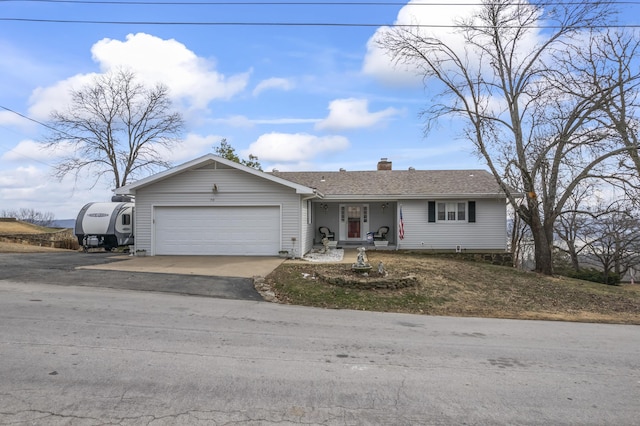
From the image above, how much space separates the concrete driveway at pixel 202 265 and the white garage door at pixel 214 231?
23.8 inches

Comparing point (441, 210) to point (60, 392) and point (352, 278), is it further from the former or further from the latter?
point (60, 392)

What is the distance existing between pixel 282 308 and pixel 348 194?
12.0 metres

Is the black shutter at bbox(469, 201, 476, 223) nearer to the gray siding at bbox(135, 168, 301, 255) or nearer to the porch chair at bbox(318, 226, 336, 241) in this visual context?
the porch chair at bbox(318, 226, 336, 241)

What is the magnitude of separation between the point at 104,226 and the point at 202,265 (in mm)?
10297

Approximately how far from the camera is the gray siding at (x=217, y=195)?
16.5 m

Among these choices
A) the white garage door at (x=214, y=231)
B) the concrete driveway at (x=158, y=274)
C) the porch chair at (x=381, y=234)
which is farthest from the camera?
the porch chair at (x=381, y=234)

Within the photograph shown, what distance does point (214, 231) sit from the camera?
1678 centimetres

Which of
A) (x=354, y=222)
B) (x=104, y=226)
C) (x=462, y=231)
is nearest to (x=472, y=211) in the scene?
(x=462, y=231)

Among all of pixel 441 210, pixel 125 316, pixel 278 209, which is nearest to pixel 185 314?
pixel 125 316

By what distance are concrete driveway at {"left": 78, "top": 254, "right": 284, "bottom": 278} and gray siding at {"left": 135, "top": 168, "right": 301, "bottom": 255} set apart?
1216 millimetres

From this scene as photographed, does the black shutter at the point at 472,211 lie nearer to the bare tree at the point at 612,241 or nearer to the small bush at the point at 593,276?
the small bush at the point at 593,276

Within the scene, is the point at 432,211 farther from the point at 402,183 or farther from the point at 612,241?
the point at 612,241

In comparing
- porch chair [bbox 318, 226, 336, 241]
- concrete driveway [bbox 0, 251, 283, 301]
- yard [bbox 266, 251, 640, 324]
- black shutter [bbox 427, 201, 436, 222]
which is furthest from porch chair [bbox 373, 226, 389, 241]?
concrete driveway [bbox 0, 251, 283, 301]

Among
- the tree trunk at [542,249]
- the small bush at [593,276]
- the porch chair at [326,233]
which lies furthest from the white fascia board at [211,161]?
the small bush at [593,276]
